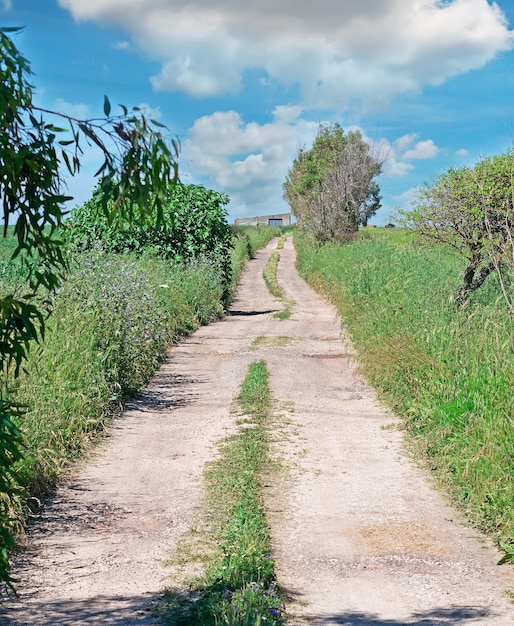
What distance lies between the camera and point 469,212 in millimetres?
12820

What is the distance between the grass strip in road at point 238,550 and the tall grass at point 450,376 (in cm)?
178

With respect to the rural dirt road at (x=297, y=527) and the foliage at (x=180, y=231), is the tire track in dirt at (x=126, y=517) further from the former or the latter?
the foliage at (x=180, y=231)

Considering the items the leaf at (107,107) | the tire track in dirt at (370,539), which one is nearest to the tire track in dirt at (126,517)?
the tire track in dirt at (370,539)

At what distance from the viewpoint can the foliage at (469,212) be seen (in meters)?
12.6

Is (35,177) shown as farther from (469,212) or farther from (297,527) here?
Result: (469,212)

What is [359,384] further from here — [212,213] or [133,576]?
[212,213]

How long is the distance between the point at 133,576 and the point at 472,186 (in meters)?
8.71

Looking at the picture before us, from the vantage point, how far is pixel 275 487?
288 inches

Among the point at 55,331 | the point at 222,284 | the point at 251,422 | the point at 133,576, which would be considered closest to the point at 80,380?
the point at 55,331

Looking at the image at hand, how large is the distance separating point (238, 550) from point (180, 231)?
17228mm

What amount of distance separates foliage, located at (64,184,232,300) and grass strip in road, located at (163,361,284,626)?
1278 centimetres

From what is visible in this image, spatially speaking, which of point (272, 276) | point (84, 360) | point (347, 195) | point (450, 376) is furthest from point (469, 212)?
point (347, 195)

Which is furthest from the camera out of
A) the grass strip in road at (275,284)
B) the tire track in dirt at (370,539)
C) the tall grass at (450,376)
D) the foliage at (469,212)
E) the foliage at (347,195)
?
the foliage at (347,195)

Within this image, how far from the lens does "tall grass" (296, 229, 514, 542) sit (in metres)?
6.80
